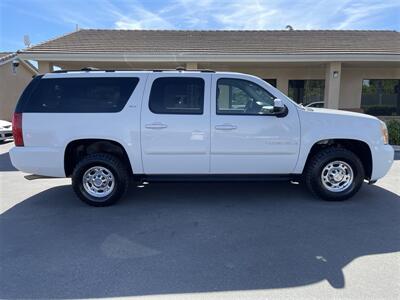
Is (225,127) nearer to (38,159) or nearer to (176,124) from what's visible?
(176,124)

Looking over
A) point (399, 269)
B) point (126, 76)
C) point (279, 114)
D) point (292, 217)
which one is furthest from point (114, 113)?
point (399, 269)

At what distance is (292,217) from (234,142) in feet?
4.44

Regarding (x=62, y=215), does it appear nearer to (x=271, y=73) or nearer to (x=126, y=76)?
(x=126, y=76)

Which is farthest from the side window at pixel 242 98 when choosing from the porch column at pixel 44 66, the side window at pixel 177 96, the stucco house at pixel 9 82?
the stucco house at pixel 9 82

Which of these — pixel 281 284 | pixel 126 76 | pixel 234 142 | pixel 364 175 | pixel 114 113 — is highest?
pixel 126 76

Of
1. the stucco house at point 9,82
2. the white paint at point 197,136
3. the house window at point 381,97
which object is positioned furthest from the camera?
the stucco house at point 9,82

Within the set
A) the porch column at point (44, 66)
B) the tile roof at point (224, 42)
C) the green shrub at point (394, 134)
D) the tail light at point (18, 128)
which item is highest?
the tile roof at point (224, 42)

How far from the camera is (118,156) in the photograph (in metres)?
4.89

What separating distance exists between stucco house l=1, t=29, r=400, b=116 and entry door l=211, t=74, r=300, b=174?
6.70 meters

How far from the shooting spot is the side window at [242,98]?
459cm

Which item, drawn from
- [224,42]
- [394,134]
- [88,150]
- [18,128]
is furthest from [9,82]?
[394,134]

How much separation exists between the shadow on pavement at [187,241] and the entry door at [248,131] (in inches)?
25.7

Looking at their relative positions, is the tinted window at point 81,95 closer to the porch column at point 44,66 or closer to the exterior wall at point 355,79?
the porch column at point 44,66

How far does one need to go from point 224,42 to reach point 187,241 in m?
11.3
